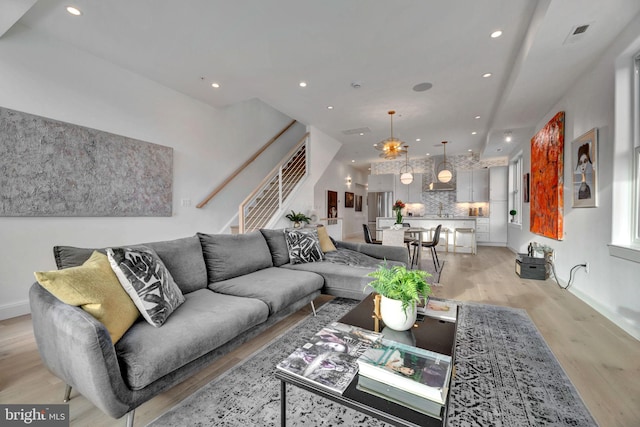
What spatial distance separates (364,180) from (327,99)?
7796 mm

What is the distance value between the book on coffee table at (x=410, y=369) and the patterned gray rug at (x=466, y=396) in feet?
0.81

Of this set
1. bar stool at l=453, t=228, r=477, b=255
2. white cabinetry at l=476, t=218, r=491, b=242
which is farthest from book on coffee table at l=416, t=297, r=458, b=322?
white cabinetry at l=476, t=218, r=491, b=242

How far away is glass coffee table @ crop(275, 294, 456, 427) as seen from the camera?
85 centimetres

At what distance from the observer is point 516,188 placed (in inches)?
272

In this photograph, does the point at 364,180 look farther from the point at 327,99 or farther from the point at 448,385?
the point at 448,385

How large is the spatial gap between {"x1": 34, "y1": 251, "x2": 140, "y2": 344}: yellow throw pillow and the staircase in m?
3.17

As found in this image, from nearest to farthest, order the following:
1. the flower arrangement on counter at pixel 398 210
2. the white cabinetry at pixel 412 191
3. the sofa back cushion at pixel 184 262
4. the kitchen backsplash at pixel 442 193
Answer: the sofa back cushion at pixel 184 262 → the flower arrangement on counter at pixel 398 210 → the kitchen backsplash at pixel 442 193 → the white cabinetry at pixel 412 191

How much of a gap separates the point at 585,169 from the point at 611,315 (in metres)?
1.60

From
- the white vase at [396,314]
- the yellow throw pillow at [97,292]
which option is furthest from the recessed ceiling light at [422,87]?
the yellow throw pillow at [97,292]

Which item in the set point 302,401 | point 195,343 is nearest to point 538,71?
point 302,401

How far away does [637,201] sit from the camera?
237cm

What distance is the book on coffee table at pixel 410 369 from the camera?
919mm

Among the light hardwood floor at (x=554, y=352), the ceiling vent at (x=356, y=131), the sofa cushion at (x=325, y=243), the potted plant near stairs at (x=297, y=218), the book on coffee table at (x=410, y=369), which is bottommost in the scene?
the light hardwood floor at (x=554, y=352)

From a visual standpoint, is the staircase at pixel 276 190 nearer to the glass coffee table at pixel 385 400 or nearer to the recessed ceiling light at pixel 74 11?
the recessed ceiling light at pixel 74 11
